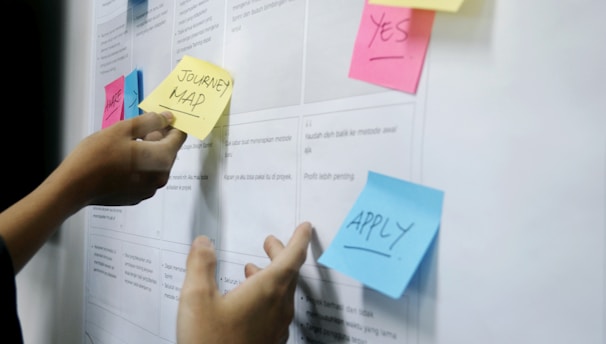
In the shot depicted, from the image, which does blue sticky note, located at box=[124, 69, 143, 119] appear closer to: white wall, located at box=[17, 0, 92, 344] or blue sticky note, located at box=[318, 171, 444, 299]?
white wall, located at box=[17, 0, 92, 344]

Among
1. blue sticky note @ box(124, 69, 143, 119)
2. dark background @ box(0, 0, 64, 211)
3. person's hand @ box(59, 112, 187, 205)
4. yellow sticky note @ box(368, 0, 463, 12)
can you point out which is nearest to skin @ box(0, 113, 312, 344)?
person's hand @ box(59, 112, 187, 205)

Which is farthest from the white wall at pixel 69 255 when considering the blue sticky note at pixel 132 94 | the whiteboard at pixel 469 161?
the whiteboard at pixel 469 161

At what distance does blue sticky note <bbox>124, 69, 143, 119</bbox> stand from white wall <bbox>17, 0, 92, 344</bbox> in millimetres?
172

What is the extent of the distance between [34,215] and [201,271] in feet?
0.87

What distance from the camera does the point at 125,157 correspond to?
485 mm

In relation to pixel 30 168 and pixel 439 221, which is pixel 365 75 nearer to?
pixel 439 221

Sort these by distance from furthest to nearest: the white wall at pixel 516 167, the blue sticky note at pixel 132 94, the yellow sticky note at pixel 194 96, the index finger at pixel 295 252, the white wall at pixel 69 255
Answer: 1. the white wall at pixel 69 255
2. the blue sticky note at pixel 132 94
3. the yellow sticky note at pixel 194 96
4. the index finger at pixel 295 252
5. the white wall at pixel 516 167

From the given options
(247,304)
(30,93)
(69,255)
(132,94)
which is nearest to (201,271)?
(247,304)

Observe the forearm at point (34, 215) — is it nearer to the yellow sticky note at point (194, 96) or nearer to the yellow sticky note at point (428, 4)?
the yellow sticky note at point (194, 96)

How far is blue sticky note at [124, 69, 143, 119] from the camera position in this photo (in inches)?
23.8

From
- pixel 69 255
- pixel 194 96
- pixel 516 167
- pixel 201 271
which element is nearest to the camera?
pixel 516 167

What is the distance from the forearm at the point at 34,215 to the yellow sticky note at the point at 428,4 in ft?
1.36

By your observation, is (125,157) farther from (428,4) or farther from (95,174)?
(428,4)

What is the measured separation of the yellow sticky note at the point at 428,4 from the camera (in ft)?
0.90
